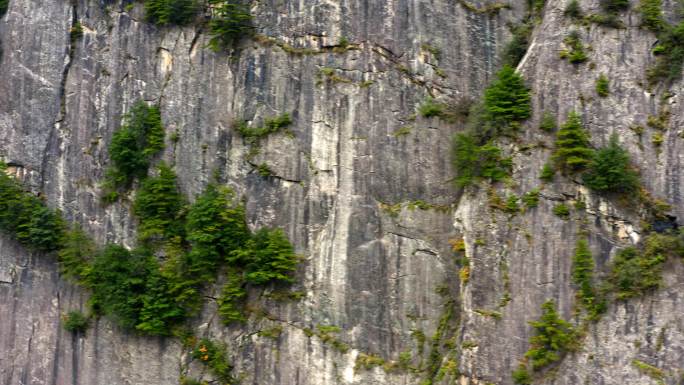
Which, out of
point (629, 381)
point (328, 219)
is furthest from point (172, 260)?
point (629, 381)

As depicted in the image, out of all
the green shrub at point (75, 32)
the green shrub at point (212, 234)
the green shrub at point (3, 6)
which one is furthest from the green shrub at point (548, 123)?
the green shrub at point (3, 6)

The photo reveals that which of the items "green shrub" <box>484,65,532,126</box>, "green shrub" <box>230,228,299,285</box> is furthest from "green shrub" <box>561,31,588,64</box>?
"green shrub" <box>230,228,299,285</box>

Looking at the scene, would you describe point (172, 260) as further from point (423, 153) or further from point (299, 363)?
point (423, 153)

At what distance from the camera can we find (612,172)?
19.1 m

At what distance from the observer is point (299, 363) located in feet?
69.6

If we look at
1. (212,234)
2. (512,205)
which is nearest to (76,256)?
(212,234)

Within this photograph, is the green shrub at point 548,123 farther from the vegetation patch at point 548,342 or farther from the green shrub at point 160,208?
the green shrub at point 160,208

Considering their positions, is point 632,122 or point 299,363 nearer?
point 632,122

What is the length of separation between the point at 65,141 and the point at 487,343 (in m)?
12.0

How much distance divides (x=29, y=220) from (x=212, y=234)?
5.09m

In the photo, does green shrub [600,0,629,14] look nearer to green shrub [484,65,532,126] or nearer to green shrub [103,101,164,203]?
green shrub [484,65,532,126]

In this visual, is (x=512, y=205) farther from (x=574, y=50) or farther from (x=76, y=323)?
(x=76, y=323)

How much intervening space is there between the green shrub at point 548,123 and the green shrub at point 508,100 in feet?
1.19

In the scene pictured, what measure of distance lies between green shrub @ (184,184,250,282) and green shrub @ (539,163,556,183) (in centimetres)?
704
